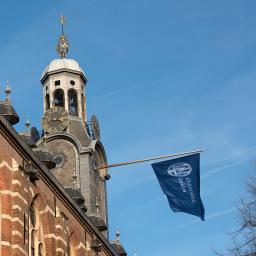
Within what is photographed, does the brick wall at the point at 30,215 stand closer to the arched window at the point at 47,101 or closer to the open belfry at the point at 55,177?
the open belfry at the point at 55,177


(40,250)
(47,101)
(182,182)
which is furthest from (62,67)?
(40,250)

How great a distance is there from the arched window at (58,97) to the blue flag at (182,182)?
19808 millimetres

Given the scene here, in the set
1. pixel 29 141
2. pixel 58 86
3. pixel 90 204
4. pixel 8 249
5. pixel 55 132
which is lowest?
pixel 8 249

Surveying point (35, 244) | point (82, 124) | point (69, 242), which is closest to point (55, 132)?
point (82, 124)

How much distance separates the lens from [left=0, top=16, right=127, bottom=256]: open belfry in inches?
1304

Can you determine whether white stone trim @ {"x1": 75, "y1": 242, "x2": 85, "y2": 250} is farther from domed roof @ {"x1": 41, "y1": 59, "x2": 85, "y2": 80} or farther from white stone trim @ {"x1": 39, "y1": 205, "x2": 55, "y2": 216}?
domed roof @ {"x1": 41, "y1": 59, "x2": 85, "y2": 80}

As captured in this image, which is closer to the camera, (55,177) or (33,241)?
(33,241)

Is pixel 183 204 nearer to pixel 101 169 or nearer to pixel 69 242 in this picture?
pixel 69 242

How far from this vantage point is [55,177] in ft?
130

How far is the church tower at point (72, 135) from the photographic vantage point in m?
54.9

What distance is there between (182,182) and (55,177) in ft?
20.6

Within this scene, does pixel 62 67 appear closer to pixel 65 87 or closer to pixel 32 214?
pixel 65 87

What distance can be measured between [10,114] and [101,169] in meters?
23.3

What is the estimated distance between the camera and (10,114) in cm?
3438
